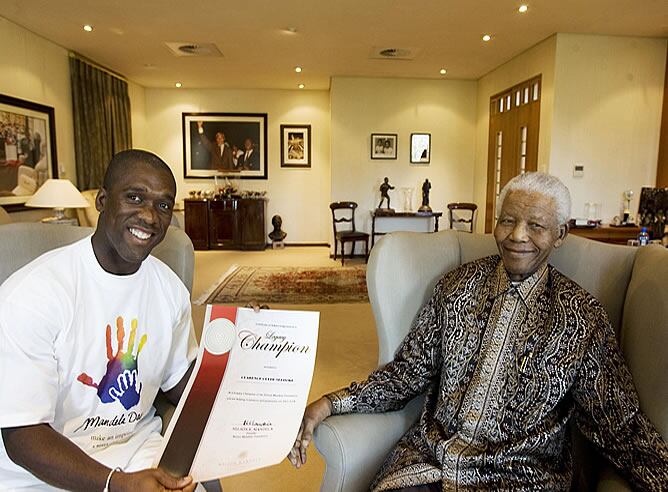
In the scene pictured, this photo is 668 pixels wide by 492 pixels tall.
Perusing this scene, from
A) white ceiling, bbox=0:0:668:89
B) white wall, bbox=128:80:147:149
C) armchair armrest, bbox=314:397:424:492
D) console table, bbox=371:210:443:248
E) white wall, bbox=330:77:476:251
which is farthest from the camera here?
white wall, bbox=128:80:147:149

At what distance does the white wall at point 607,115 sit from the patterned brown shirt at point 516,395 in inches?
165

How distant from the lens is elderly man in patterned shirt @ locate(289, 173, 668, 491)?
1.10m


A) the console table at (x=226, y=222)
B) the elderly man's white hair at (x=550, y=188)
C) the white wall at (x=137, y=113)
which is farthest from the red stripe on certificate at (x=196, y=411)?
the white wall at (x=137, y=113)

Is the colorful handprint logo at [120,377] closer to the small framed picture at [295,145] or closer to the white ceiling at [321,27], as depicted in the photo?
the white ceiling at [321,27]

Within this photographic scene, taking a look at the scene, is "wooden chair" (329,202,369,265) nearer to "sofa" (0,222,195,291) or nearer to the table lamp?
the table lamp

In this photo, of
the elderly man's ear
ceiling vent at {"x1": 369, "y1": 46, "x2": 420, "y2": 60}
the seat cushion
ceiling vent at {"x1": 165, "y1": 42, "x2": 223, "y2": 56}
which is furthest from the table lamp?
the elderly man's ear

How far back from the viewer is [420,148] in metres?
7.23

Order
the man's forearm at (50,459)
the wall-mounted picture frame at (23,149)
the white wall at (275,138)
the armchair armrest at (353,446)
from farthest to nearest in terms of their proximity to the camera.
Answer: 1. the white wall at (275,138)
2. the wall-mounted picture frame at (23,149)
3. the armchair armrest at (353,446)
4. the man's forearm at (50,459)

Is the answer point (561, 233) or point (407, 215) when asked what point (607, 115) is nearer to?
point (407, 215)

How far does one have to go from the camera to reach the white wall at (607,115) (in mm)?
4754

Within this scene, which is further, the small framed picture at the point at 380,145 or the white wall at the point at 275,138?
the white wall at the point at 275,138

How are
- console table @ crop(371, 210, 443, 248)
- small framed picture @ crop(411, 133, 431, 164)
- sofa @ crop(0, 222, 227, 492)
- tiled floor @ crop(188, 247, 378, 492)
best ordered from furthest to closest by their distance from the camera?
small framed picture @ crop(411, 133, 431, 164), console table @ crop(371, 210, 443, 248), tiled floor @ crop(188, 247, 378, 492), sofa @ crop(0, 222, 227, 492)

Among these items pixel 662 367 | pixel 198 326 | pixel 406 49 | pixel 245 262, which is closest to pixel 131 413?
pixel 662 367

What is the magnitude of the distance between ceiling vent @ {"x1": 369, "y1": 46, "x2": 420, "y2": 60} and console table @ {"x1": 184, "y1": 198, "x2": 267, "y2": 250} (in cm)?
317
